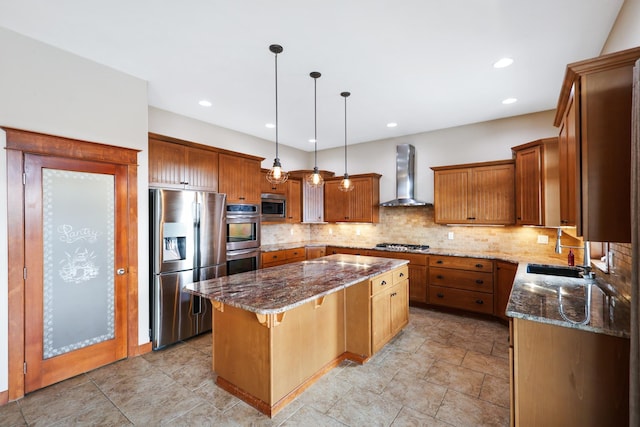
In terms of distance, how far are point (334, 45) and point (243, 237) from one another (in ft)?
9.18

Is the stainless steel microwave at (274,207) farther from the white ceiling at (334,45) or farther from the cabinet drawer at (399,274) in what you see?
the cabinet drawer at (399,274)

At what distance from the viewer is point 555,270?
3188 mm

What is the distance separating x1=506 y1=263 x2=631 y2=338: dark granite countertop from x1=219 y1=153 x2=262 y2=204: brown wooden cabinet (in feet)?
11.5

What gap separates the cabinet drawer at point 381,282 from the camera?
285 centimetres

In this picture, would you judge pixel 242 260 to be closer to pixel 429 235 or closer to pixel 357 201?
pixel 357 201

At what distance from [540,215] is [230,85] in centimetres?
400

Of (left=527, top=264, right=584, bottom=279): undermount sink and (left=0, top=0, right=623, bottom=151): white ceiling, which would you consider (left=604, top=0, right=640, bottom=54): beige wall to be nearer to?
(left=0, top=0, right=623, bottom=151): white ceiling

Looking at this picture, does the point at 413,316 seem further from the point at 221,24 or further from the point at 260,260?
the point at 221,24

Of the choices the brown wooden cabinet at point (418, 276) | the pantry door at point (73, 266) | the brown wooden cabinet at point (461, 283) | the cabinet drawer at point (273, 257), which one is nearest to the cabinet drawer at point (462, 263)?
the brown wooden cabinet at point (461, 283)

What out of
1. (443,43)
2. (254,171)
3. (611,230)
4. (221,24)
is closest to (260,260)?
(254,171)

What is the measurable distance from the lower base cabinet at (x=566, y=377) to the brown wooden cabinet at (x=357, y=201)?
3868mm

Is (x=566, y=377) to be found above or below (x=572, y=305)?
below

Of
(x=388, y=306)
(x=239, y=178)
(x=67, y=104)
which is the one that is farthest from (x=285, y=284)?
(x=67, y=104)

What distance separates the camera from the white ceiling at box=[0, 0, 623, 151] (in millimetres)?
2090
